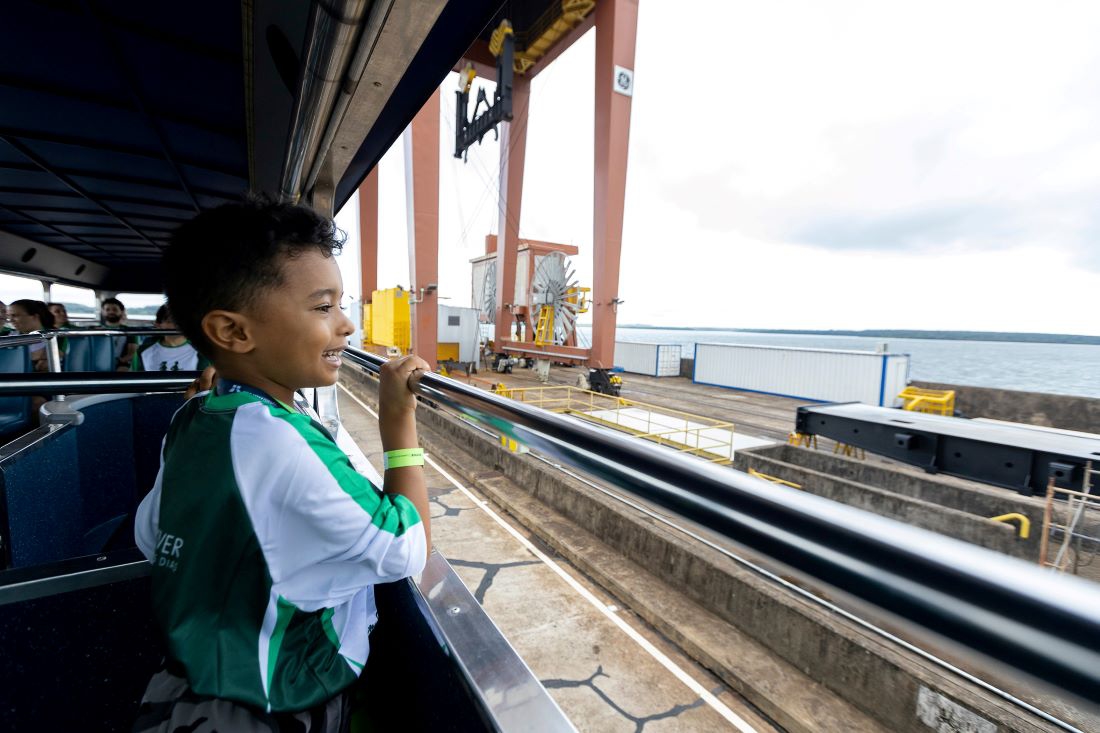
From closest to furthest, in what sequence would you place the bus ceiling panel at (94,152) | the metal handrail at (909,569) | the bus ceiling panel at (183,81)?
the metal handrail at (909,569)
the bus ceiling panel at (183,81)
the bus ceiling panel at (94,152)

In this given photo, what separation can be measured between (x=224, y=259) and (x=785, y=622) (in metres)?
4.77

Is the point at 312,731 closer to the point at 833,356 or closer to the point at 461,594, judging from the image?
the point at 461,594

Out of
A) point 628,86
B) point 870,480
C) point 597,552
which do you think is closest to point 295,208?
point 597,552

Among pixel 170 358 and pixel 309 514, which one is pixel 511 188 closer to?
pixel 170 358

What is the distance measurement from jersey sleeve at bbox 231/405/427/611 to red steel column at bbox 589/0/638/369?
14839mm

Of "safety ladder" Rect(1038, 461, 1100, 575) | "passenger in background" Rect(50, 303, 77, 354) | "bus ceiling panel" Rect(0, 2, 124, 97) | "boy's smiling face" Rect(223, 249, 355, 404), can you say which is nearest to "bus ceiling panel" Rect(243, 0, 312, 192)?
"bus ceiling panel" Rect(0, 2, 124, 97)

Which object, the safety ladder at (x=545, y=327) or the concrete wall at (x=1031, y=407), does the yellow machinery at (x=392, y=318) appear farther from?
the concrete wall at (x=1031, y=407)

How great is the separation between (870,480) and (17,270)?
15068mm

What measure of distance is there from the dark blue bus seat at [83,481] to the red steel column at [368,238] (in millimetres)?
18343

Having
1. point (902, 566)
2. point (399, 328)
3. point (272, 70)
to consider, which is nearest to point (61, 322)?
point (272, 70)

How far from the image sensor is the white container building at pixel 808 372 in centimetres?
1702

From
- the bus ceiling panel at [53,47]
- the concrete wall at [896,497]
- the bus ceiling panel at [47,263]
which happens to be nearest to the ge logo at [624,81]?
the concrete wall at [896,497]

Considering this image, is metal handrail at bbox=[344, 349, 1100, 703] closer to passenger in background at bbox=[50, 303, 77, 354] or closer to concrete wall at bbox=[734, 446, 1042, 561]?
concrete wall at bbox=[734, 446, 1042, 561]

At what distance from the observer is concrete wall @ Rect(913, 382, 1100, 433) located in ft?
43.8
